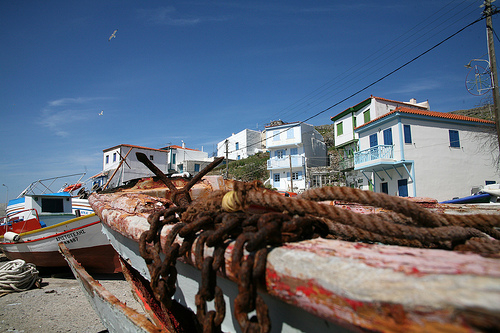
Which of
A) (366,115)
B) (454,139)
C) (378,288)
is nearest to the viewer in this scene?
(378,288)

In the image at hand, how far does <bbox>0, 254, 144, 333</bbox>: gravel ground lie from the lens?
445 centimetres

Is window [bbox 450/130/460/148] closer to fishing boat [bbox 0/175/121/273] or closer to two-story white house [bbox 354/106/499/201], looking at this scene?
two-story white house [bbox 354/106/499/201]

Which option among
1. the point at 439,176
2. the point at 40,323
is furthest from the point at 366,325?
the point at 439,176

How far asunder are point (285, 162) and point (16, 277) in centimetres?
2514

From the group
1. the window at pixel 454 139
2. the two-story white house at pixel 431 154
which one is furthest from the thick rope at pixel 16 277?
the window at pixel 454 139

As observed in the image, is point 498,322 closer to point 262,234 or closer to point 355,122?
point 262,234

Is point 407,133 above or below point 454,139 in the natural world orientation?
above

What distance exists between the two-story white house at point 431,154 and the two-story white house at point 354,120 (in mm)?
4631

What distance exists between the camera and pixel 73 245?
6734mm

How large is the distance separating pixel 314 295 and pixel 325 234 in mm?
376

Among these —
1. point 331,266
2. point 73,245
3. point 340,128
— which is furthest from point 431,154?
point 331,266

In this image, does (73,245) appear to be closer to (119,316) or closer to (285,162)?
(119,316)

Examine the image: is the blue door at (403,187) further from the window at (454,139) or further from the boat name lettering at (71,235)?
the boat name lettering at (71,235)

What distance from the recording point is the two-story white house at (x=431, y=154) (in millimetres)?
16453
